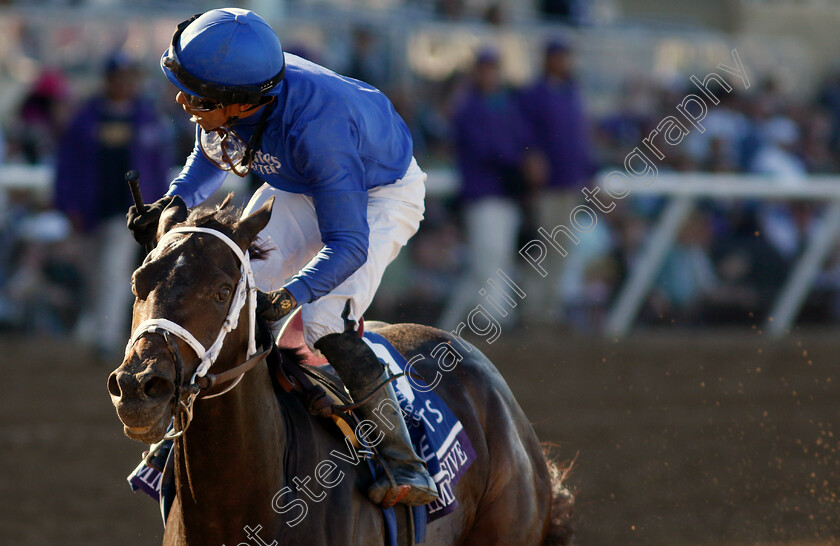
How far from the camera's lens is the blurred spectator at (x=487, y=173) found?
383 inches

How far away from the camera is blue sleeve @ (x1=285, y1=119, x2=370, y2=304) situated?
3.28 m

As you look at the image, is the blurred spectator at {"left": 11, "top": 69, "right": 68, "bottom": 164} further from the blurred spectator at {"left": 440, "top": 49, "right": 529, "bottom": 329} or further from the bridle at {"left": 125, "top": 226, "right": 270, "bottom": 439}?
the bridle at {"left": 125, "top": 226, "right": 270, "bottom": 439}

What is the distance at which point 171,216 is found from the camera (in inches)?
119

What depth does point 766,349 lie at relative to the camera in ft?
34.8

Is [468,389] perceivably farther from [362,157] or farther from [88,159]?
[88,159]

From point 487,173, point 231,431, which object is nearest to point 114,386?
point 231,431

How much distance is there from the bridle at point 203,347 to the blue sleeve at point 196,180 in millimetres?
826

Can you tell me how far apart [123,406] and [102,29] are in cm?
866

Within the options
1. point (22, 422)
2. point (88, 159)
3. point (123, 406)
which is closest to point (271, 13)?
point (88, 159)

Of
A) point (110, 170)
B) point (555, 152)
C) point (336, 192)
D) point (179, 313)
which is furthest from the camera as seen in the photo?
point (555, 152)

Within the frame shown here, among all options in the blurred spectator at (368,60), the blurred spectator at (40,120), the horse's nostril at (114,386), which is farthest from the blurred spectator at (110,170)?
the horse's nostril at (114,386)

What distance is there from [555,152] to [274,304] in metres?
7.38

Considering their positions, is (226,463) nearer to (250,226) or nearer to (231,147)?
(250,226)

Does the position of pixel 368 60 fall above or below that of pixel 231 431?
below
